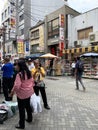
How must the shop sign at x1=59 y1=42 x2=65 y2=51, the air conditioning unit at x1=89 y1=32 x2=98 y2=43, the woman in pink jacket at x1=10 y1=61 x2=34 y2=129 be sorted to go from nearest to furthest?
the woman in pink jacket at x1=10 y1=61 x2=34 y2=129 < the air conditioning unit at x1=89 y1=32 x2=98 y2=43 < the shop sign at x1=59 y1=42 x2=65 y2=51

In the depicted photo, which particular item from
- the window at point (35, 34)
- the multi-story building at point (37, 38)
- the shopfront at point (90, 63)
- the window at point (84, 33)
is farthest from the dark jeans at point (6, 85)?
the window at point (35, 34)

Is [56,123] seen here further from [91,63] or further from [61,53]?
[61,53]

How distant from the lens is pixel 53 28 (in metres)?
36.3

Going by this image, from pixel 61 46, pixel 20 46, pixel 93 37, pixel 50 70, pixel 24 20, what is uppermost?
pixel 24 20

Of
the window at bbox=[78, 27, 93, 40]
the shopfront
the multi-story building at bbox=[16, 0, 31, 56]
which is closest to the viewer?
A: the shopfront

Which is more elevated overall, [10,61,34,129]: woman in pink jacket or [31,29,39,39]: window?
[31,29,39,39]: window

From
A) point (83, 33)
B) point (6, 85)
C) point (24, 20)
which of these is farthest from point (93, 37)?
point (24, 20)

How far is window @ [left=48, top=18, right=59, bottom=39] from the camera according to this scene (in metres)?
35.3

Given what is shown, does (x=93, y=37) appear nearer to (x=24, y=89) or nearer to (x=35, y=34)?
(x=35, y=34)

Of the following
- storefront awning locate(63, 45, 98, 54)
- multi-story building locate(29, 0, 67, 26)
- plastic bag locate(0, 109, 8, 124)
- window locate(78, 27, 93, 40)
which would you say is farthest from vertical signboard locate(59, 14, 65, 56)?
plastic bag locate(0, 109, 8, 124)

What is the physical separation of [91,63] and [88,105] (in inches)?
591

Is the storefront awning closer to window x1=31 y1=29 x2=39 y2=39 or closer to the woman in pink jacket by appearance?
window x1=31 y1=29 x2=39 y2=39

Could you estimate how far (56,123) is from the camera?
743 cm

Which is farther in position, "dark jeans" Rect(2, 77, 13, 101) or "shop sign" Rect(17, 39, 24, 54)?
"shop sign" Rect(17, 39, 24, 54)
